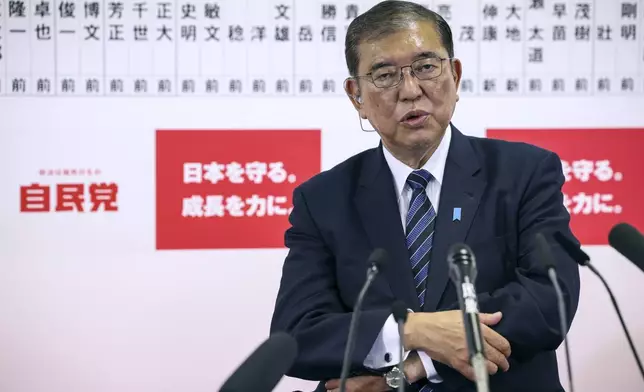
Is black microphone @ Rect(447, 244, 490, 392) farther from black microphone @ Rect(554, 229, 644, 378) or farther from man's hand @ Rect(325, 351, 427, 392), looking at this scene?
man's hand @ Rect(325, 351, 427, 392)

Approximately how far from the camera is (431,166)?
185cm

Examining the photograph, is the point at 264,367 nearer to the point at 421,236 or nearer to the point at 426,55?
the point at 421,236

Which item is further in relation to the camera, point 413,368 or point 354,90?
point 354,90

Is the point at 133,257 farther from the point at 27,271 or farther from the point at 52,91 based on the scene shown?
the point at 52,91

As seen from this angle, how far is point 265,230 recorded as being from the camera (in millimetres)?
2799

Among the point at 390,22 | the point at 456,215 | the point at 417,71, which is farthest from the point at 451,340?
the point at 390,22

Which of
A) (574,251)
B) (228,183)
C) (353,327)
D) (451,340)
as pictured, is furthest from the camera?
(228,183)

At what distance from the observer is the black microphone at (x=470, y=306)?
3.12ft

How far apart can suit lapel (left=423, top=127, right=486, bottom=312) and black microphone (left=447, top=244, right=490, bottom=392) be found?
0.64 m

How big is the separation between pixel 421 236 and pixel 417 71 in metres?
0.41

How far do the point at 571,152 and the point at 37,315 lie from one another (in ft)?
Result: 7.26

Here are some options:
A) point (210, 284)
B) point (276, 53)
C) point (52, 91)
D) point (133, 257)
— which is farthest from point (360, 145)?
point (52, 91)

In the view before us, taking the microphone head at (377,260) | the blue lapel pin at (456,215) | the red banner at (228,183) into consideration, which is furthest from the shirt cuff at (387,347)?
the red banner at (228,183)

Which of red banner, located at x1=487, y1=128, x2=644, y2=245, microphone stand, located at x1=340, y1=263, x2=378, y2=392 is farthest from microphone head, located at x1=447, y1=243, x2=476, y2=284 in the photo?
red banner, located at x1=487, y1=128, x2=644, y2=245
